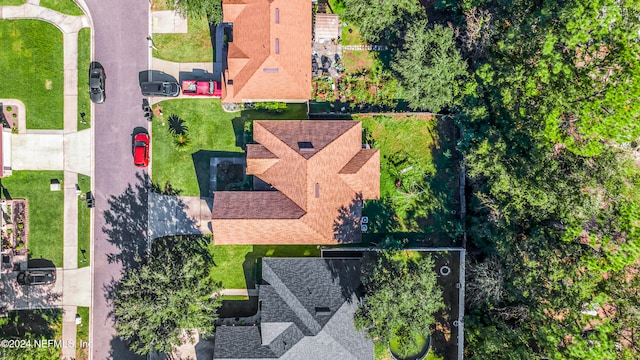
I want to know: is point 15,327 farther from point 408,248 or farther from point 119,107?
point 408,248

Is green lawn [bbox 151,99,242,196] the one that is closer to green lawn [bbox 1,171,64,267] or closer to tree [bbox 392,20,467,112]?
green lawn [bbox 1,171,64,267]

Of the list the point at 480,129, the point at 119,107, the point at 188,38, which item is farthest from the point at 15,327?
the point at 480,129

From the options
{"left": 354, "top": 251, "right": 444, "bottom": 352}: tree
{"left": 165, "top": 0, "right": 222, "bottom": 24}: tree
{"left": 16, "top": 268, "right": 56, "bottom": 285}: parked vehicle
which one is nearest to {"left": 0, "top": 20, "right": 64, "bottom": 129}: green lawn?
{"left": 16, "top": 268, "right": 56, "bottom": 285}: parked vehicle

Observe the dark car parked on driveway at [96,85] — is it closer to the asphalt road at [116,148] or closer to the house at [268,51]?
the asphalt road at [116,148]

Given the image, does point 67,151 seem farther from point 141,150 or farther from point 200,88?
point 200,88

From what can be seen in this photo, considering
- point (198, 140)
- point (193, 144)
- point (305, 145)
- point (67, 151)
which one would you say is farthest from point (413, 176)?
point (67, 151)

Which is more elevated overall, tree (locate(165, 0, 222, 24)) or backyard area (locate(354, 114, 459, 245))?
tree (locate(165, 0, 222, 24))

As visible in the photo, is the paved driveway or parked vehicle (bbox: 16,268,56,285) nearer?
parked vehicle (bbox: 16,268,56,285)
